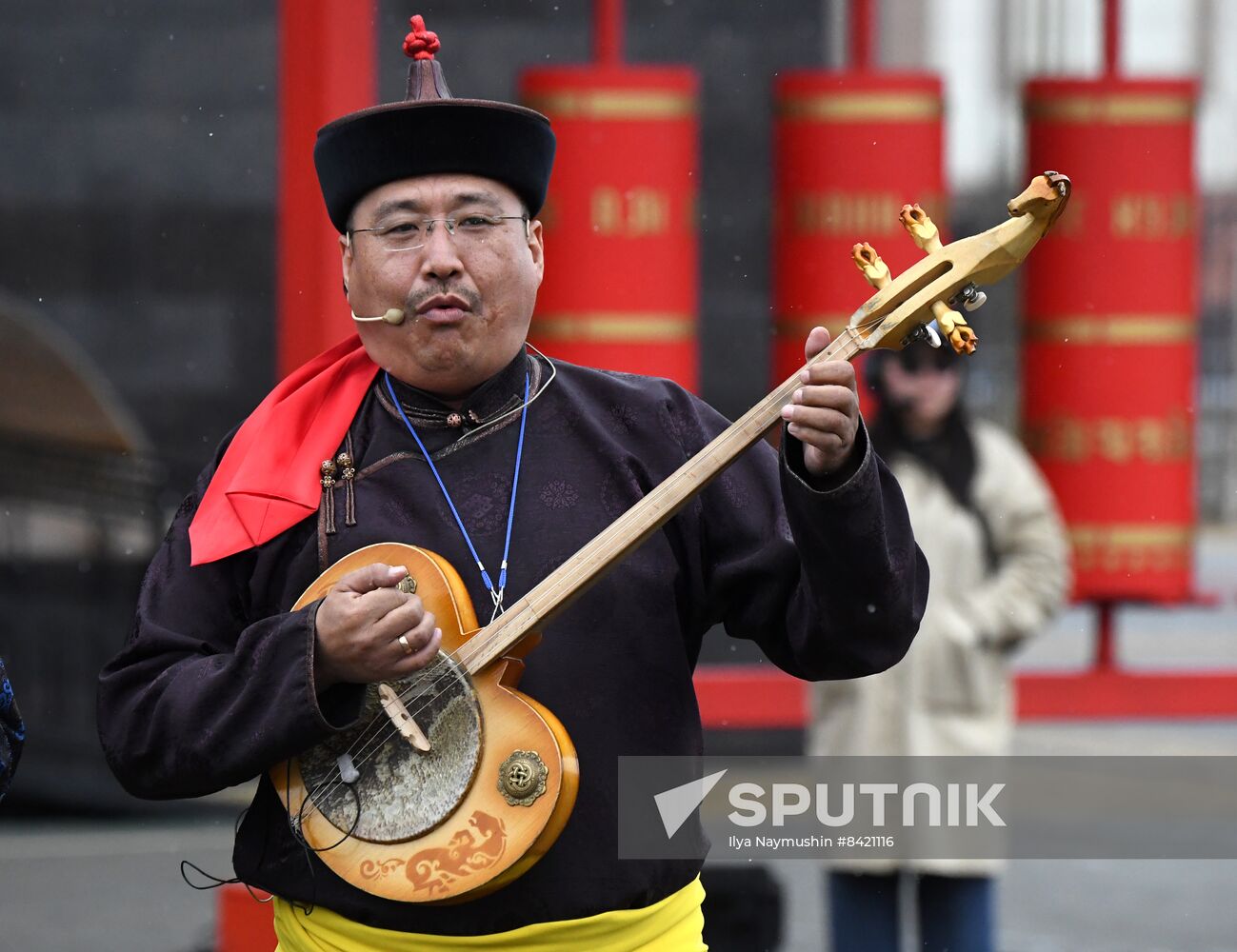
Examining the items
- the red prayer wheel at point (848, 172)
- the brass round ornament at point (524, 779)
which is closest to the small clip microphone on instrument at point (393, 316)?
the brass round ornament at point (524, 779)

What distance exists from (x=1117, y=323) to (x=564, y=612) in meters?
2.31

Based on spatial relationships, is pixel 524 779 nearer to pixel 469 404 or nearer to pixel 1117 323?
pixel 469 404

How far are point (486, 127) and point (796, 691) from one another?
1975 mm

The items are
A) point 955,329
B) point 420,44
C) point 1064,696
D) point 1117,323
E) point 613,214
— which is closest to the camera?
point 955,329

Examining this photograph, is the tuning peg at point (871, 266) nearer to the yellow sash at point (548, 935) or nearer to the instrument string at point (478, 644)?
the instrument string at point (478, 644)

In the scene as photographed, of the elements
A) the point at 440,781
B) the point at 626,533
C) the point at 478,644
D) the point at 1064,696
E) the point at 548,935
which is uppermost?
the point at 626,533

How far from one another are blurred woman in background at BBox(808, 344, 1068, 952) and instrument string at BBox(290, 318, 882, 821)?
1.43 m

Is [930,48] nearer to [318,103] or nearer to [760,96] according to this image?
[760,96]

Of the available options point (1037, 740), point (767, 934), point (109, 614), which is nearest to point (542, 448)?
point (767, 934)

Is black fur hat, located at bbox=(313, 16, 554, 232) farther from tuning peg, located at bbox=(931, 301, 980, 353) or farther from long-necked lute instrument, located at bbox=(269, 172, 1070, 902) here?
tuning peg, located at bbox=(931, 301, 980, 353)

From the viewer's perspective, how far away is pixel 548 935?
1.76 metres

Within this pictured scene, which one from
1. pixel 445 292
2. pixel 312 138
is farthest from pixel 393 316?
pixel 312 138

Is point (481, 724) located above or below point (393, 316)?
below

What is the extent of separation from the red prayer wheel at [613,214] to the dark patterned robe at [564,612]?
1556 mm
